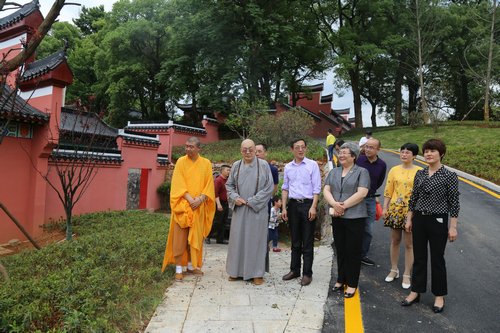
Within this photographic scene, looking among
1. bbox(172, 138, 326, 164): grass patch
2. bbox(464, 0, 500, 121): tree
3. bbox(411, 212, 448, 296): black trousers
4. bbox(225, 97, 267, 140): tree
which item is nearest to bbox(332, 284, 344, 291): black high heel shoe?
bbox(411, 212, 448, 296): black trousers

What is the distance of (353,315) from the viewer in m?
3.24

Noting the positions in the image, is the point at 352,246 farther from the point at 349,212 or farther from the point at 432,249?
the point at 432,249

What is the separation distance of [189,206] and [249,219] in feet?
2.99

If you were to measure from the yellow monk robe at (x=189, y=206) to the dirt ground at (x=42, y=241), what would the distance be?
5.11 m

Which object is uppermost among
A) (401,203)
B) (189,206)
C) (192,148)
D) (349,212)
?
(192,148)

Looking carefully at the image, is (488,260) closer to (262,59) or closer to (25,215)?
(25,215)

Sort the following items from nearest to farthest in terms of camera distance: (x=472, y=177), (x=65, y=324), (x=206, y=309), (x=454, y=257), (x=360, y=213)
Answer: (x=65, y=324) → (x=206, y=309) → (x=360, y=213) → (x=454, y=257) → (x=472, y=177)

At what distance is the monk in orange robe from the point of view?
4453mm

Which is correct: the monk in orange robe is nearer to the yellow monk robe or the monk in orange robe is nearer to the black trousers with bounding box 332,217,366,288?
the yellow monk robe

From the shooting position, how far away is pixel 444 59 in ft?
87.3

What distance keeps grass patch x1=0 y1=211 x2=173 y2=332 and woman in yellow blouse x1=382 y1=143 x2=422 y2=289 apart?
2.99 meters

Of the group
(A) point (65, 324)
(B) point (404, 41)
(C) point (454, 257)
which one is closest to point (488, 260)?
(C) point (454, 257)

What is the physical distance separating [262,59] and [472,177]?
1305 centimetres

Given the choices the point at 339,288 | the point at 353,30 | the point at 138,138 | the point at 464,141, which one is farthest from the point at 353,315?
the point at 353,30
